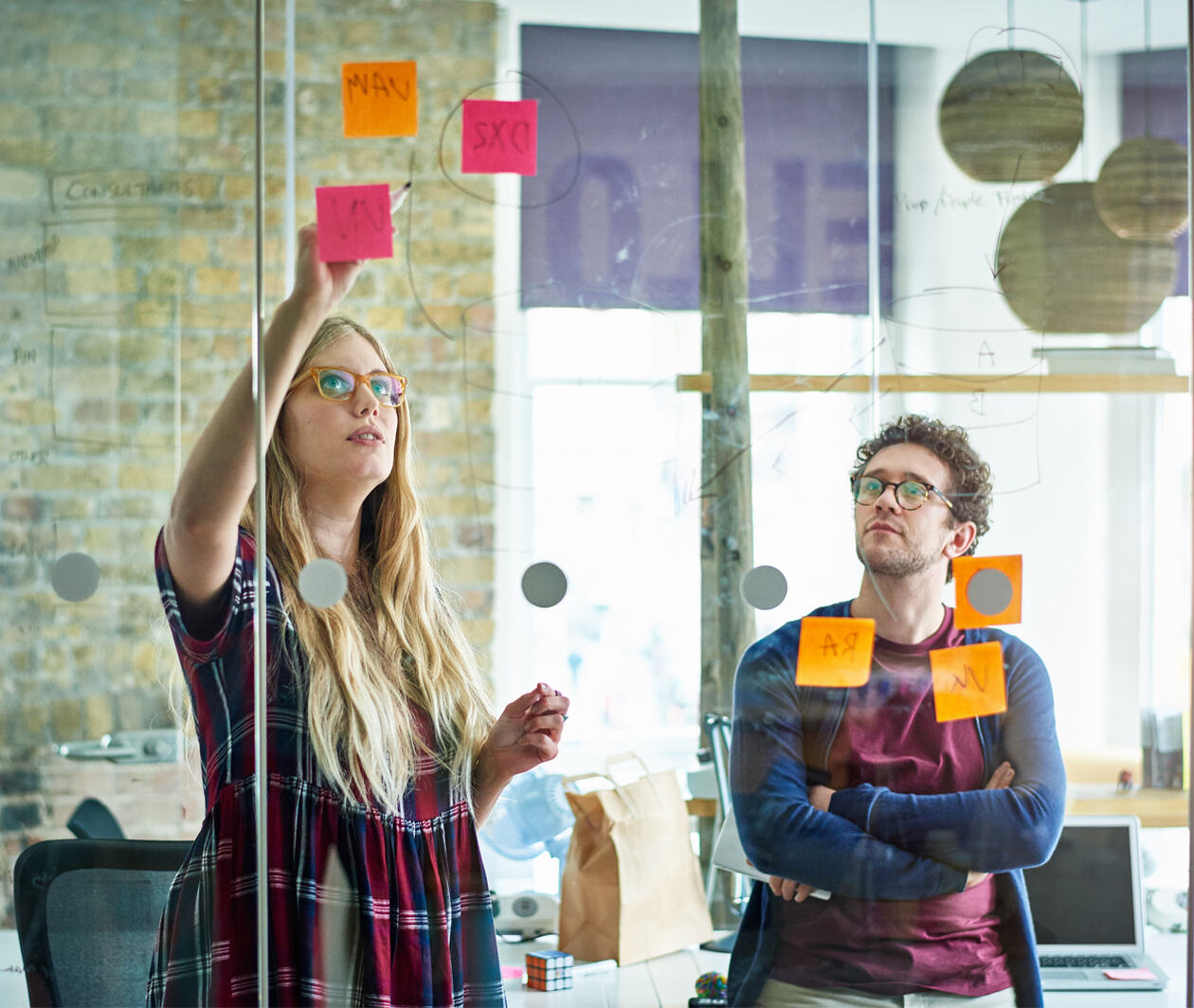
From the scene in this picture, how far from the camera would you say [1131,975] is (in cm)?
157

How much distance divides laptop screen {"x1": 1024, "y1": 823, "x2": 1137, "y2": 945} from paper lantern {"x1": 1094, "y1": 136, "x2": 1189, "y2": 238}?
2.65 feet

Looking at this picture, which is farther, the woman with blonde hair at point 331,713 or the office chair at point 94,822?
the office chair at point 94,822

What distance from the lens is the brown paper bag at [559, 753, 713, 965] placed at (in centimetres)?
152

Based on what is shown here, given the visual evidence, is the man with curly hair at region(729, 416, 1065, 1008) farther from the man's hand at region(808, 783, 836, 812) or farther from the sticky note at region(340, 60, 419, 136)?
the sticky note at region(340, 60, 419, 136)

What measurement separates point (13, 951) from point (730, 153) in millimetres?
1456

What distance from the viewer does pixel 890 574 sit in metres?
1.53

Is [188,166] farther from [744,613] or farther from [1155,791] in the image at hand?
[1155,791]

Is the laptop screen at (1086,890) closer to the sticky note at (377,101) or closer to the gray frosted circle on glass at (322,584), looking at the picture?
the gray frosted circle on glass at (322,584)

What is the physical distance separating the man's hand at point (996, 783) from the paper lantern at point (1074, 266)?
0.58 m

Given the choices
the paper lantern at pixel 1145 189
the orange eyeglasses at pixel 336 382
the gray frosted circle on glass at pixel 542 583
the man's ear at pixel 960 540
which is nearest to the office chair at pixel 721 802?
the gray frosted circle on glass at pixel 542 583

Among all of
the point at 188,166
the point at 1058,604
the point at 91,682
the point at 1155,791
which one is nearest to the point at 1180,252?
the point at 1058,604

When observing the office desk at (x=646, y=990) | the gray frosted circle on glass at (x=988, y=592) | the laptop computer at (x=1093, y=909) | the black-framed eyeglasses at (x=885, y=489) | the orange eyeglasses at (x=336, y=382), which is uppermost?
the orange eyeglasses at (x=336, y=382)

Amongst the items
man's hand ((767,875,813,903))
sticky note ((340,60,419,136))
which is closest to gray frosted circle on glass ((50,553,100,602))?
sticky note ((340,60,419,136))

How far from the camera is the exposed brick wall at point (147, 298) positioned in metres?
1.52
